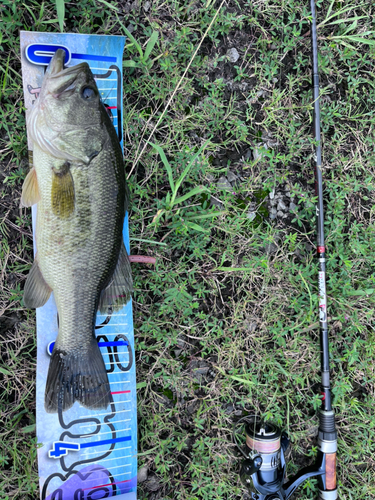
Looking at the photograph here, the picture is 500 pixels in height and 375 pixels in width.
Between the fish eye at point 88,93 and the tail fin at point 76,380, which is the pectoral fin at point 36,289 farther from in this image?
the fish eye at point 88,93

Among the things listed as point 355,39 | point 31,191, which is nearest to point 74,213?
point 31,191

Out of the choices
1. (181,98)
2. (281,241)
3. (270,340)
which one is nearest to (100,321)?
(270,340)

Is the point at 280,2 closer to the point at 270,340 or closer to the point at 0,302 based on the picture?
the point at 270,340

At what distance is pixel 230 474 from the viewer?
2.48 metres

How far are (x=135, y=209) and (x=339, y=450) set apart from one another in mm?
2413

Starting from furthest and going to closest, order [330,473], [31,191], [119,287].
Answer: [330,473]
[119,287]
[31,191]

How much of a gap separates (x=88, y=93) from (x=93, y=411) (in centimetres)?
192

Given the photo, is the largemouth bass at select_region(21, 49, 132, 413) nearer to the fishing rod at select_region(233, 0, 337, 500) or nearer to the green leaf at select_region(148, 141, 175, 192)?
the green leaf at select_region(148, 141, 175, 192)

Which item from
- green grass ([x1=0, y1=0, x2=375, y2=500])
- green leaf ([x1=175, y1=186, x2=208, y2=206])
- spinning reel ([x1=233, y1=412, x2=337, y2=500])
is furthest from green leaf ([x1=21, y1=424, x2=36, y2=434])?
green leaf ([x1=175, y1=186, x2=208, y2=206])

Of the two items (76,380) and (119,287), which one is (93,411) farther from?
(119,287)

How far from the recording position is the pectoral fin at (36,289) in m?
2.01

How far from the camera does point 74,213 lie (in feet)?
5.86

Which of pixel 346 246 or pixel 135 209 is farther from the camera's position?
pixel 346 246

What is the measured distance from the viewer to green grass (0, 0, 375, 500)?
2.21 meters
